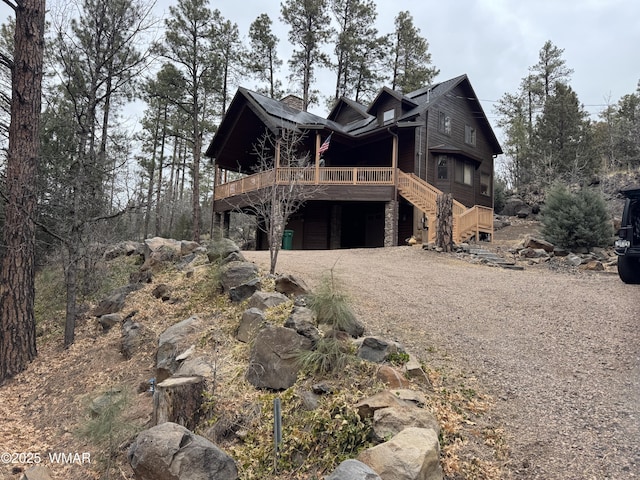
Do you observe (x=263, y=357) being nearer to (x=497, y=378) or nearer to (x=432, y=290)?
(x=497, y=378)

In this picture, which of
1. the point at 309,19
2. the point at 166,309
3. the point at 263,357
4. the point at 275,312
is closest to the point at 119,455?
the point at 263,357

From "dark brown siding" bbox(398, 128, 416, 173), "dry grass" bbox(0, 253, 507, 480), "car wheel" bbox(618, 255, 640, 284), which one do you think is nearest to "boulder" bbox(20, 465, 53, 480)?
"dry grass" bbox(0, 253, 507, 480)

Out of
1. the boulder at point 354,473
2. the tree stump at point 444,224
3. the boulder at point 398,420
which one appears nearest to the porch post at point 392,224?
the tree stump at point 444,224

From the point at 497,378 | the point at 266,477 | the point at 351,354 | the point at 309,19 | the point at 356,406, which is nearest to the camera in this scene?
the point at 266,477

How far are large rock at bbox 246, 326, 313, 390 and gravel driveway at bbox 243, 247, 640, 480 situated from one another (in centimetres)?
154

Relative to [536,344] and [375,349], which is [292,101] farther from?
[375,349]

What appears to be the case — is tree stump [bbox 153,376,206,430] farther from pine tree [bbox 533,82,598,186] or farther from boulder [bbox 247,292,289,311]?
pine tree [bbox 533,82,598,186]

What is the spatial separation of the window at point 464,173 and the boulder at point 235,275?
1588 cm

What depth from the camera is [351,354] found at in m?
3.76

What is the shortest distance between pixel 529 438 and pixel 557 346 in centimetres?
226

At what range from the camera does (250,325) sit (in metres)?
4.67

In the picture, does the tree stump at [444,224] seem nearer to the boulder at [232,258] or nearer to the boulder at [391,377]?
the boulder at [232,258]

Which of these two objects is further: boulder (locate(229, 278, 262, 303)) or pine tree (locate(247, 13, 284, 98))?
pine tree (locate(247, 13, 284, 98))

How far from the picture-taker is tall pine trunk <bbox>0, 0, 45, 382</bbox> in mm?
6207
